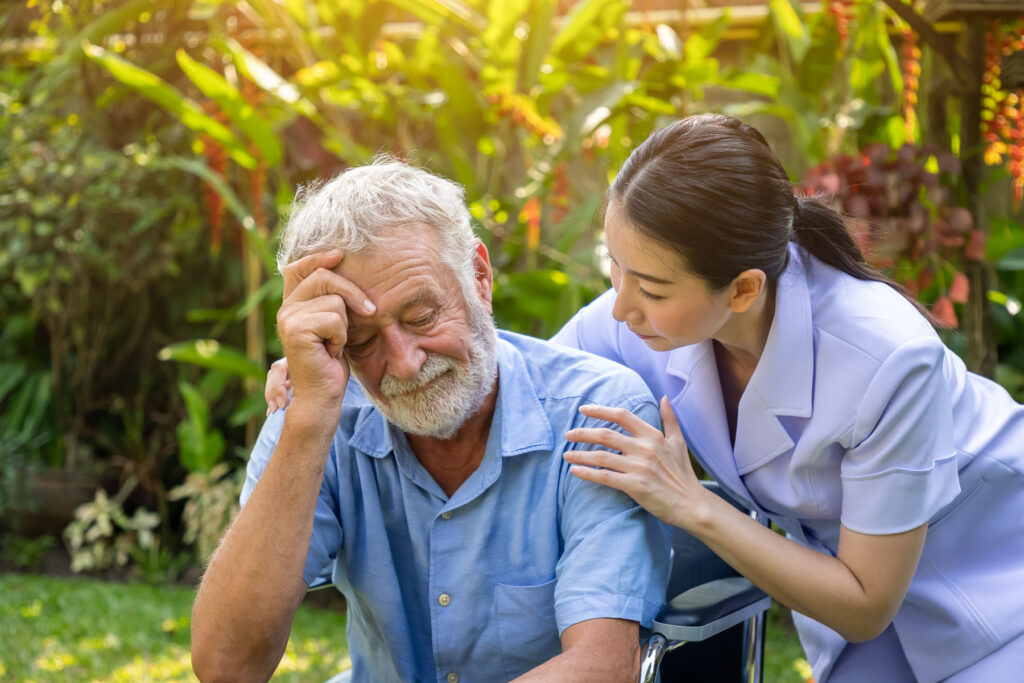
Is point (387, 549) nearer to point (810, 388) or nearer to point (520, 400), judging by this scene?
point (520, 400)

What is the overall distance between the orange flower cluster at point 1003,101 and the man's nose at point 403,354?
77.7 inches

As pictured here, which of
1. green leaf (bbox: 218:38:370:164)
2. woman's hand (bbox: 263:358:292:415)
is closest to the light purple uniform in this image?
woman's hand (bbox: 263:358:292:415)

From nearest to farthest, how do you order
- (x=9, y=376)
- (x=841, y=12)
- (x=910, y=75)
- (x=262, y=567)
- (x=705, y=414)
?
(x=262, y=567)
(x=705, y=414)
(x=910, y=75)
(x=841, y=12)
(x=9, y=376)

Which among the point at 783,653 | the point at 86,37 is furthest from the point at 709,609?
the point at 86,37

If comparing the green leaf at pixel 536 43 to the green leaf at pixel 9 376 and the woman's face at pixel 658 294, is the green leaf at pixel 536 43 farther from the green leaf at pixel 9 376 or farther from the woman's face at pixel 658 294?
the green leaf at pixel 9 376

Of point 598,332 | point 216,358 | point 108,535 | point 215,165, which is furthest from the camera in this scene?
point 108,535

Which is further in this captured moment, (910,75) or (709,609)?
(910,75)

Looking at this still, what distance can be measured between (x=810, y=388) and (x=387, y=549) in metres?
0.83

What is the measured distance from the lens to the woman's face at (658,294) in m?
1.65

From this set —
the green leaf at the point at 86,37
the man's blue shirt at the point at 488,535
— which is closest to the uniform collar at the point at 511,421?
the man's blue shirt at the point at 488,535

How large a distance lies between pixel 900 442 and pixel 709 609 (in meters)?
0.43

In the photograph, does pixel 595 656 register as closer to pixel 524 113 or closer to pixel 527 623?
pixel 527 623

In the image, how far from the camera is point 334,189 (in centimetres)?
177

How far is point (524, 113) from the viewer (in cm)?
371
